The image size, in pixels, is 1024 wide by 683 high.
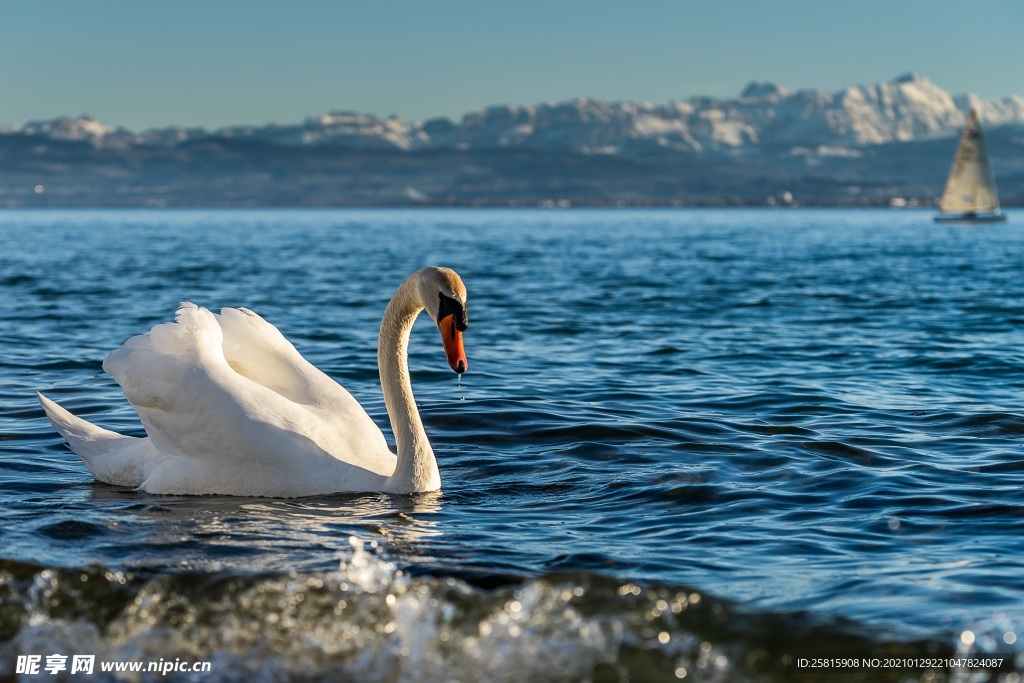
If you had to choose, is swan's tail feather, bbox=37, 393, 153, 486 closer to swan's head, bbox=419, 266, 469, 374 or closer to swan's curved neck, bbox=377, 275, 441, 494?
swan's curved neck, bbox=377, 275, 441, 494

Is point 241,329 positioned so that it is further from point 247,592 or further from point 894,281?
point 894,281

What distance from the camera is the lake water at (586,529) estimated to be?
5.24m

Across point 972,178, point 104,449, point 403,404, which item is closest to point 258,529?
point 403,404

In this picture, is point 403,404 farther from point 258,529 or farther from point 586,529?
point 586,529

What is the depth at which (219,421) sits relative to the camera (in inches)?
294

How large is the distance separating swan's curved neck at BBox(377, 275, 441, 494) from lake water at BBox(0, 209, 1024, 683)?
20cm

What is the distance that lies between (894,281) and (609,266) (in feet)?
30.1

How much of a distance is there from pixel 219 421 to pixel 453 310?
1.59 meters

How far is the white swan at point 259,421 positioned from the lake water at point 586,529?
173mm

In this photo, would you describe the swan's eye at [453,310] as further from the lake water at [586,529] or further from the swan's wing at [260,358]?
the swan's wing at [260,358]

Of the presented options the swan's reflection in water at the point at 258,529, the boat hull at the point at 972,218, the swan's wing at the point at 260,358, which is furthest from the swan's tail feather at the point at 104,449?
the boat hull at the point at 972,218

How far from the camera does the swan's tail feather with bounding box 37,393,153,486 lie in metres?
8.17

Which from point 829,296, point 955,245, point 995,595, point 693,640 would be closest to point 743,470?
point 995,595

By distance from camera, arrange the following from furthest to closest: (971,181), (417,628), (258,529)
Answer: (971,181)
(258,529)
(417,628)
